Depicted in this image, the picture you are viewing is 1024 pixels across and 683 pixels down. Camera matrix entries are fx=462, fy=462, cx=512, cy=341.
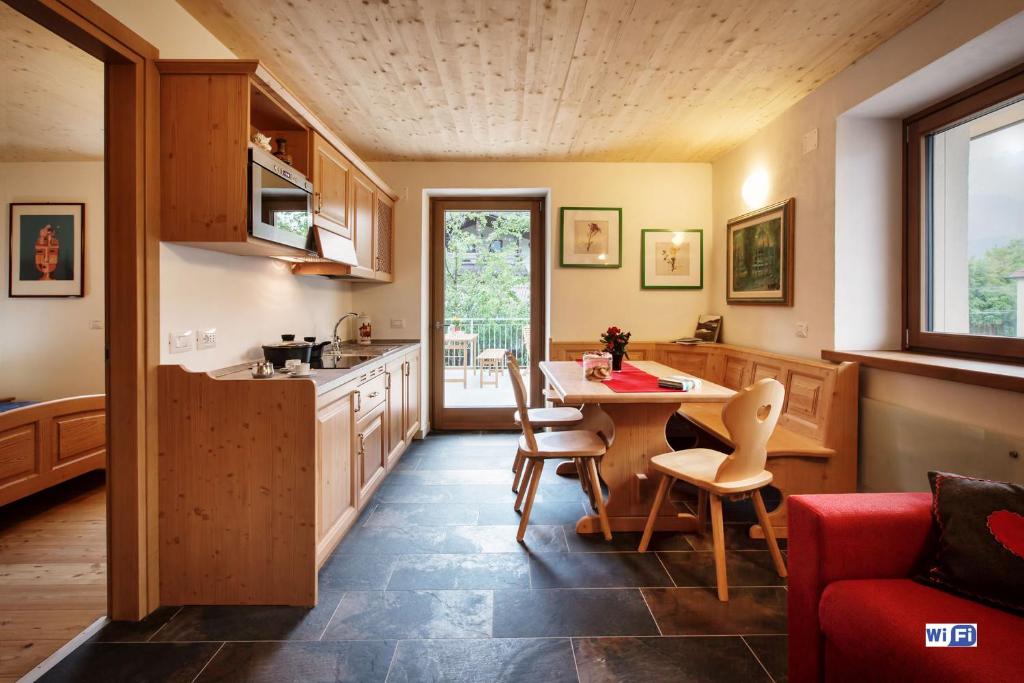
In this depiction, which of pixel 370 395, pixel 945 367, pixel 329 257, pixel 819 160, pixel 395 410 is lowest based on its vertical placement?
pixel 395 410

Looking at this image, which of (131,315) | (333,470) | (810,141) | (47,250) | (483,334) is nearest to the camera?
(131,315)

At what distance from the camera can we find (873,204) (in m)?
2.71


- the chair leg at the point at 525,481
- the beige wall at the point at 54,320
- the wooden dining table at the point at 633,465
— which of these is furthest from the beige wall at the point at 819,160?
the beige wall at the point at 54,320

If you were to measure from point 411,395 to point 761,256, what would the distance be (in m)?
3.05

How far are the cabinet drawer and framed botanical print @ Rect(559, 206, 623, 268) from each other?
2145 mm

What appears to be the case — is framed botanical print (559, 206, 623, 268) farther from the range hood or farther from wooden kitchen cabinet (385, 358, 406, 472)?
the range hood

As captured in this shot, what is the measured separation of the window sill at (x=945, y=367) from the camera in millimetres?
1810

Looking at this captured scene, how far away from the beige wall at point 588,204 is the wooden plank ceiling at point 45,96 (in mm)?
2063

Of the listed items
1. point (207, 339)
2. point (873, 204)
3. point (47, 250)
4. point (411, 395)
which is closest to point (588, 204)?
point (873, 204)

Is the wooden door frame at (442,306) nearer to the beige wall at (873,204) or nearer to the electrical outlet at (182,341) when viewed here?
the beige wall at (873,204)

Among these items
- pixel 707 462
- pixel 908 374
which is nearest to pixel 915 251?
pixel 908 374

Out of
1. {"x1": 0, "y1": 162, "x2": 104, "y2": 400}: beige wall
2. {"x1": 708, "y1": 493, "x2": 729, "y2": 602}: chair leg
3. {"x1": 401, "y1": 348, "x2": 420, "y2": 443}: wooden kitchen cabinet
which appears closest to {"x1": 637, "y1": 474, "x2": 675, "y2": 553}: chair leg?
{"x1": 708, "y1": 493, "x2": 729, "y2": 602}: chair leg

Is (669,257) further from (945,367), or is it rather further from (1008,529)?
(1008,529)

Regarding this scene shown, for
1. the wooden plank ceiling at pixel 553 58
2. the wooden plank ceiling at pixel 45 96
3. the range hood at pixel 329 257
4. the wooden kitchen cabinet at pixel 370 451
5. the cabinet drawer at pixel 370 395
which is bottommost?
the wooden kitchen cabinet at pixel 370 451
